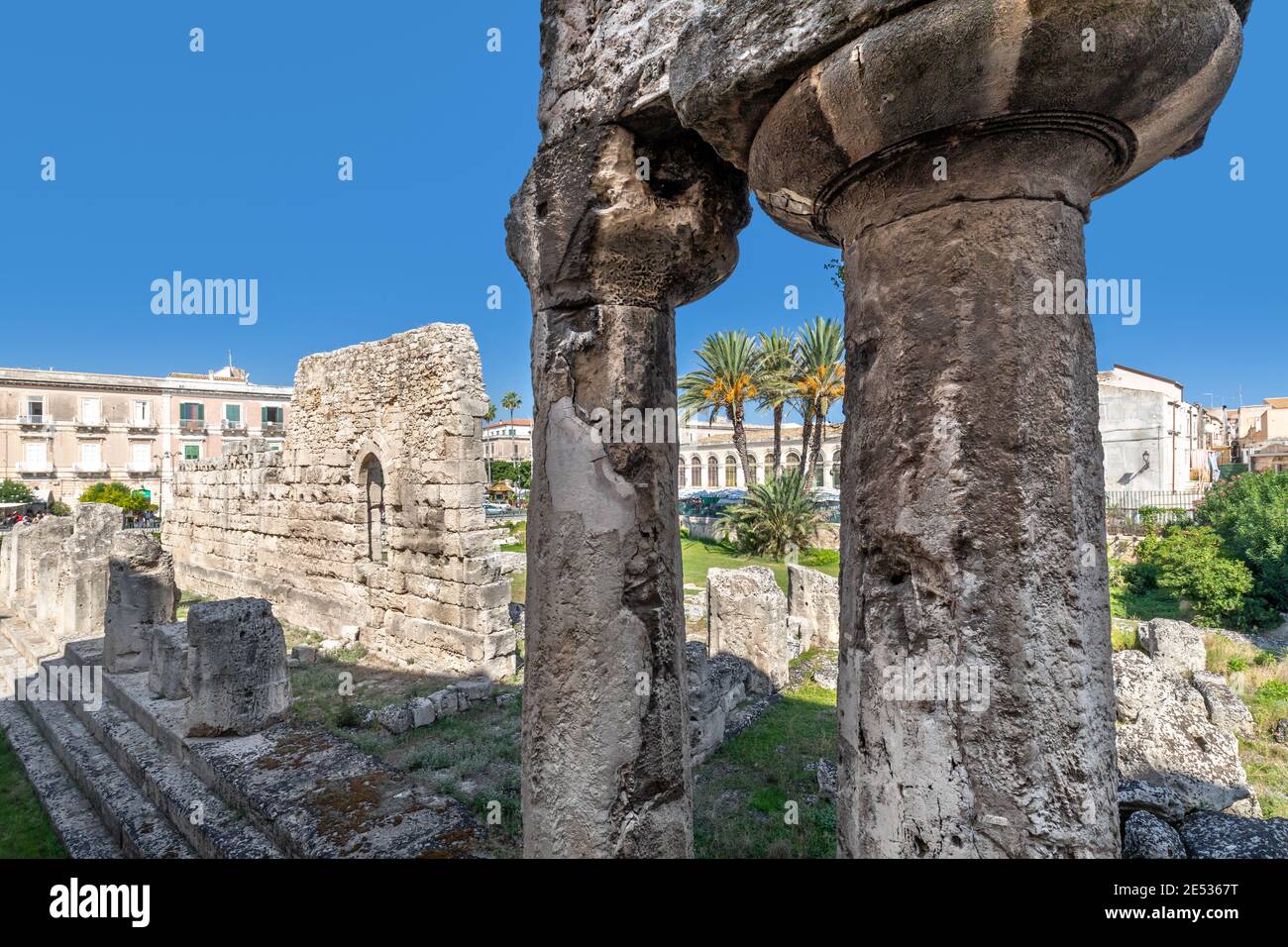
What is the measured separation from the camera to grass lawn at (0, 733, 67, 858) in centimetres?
509

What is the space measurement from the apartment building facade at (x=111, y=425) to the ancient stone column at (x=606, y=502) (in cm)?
3559

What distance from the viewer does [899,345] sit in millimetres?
1688

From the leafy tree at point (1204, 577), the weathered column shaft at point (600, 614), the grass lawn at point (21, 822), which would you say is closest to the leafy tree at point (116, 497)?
the grass lawn at point (21, 822)

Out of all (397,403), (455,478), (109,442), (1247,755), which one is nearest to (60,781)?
(455,478)

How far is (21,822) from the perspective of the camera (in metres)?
5.54

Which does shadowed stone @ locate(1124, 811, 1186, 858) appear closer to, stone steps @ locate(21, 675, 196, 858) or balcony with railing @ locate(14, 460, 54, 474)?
stone steps @ locate(21, 675, 196, 858)

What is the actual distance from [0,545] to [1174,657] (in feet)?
81.1

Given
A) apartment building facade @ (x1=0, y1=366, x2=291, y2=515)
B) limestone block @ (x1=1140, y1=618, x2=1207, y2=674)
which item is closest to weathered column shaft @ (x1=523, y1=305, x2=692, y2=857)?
limestone block @ (x1=1140, y1=618, x2=1207, y2=674)

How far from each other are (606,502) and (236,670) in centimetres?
506

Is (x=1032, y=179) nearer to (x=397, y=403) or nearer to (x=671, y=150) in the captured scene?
(x=671, y=150)

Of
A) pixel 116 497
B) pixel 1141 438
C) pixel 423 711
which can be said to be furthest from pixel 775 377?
pixel 116 497

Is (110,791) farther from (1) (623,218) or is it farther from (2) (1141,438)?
(2) (1141,438)

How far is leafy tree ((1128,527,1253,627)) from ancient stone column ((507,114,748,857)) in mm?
15198

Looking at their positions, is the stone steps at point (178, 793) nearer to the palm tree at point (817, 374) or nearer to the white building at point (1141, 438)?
the palm tree at point (817, 374)
